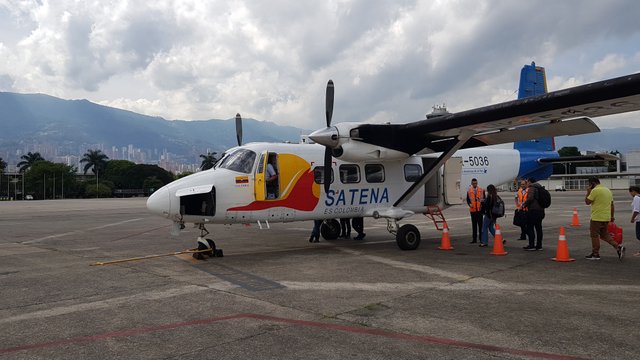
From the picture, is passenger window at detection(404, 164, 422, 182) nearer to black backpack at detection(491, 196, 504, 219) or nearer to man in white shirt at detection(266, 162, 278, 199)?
black backpack at detection(491, 196, 504, 219)

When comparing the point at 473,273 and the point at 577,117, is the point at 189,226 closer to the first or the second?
the point at 473,273

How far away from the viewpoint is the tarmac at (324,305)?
4812 millimetres

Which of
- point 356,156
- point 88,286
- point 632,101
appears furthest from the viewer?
point 356,156

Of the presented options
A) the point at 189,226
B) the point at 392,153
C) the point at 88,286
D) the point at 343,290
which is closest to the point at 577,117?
the point at 392,153

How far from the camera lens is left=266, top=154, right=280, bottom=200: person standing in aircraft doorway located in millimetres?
11133

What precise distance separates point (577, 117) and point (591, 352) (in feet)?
23.6

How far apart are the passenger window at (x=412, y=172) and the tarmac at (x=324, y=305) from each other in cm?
226

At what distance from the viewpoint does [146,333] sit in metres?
5.34

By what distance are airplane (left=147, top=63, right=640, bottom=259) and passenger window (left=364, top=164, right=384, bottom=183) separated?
0.09 feet

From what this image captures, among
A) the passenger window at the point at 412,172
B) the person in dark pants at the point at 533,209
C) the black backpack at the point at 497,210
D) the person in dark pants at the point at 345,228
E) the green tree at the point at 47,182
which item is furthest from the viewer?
the green tree at the point at 47,182

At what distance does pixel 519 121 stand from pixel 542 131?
145 cm

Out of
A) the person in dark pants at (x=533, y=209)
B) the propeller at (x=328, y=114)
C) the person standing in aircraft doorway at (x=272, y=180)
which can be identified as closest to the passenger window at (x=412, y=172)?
the propeller at (x=328, y=114)

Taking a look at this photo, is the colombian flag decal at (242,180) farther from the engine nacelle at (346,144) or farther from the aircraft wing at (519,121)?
the aircraft wing at (519,121)

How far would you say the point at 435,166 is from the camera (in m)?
12.2
